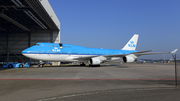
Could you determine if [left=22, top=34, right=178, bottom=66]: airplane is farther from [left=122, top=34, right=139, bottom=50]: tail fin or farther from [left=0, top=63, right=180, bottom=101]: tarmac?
[left=0, top=63, right=180, bottom=101]: tarmac

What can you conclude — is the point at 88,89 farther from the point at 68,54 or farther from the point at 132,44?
the point at 132,44

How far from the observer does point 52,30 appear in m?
43.2

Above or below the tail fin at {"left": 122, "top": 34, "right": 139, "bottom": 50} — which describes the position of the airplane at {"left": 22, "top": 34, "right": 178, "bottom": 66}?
below

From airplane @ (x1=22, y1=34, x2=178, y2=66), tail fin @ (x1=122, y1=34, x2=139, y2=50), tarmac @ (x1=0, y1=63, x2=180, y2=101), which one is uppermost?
tail fin @ (x1=122, y1=34, x2=139, y2=50)

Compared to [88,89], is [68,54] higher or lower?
higher

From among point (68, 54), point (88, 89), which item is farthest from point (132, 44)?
point (88, 89)

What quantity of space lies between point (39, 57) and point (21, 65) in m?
5.20

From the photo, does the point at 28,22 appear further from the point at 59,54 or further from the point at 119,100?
the point at 119,100

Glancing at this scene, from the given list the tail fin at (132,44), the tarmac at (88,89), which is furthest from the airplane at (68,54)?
the tarmac at (88,89)

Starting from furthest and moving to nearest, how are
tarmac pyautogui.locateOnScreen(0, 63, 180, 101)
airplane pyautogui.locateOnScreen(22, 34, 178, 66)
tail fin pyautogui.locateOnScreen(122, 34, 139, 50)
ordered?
tail fin pyautogui.locateOnScreen(122, 34, 139, 50), airplane pyautogui.locateOnScreen(22, 34, 178, 66), tarmac pyautogui.locateOnScreen(0, 63, 180, 101)

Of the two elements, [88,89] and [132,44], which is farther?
[132,44]

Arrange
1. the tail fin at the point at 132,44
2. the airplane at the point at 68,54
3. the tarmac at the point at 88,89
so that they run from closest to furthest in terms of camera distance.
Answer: the tarmac at the point at 88,89, the airplane at the point at 68,54, the tail fin at the point at 132,44

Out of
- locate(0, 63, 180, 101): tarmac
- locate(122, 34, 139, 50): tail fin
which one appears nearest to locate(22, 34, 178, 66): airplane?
locate(122, 34, 139, 50): tail fin

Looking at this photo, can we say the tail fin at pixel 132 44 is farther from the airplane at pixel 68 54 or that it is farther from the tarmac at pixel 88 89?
the tarmac at pixel 88 89
